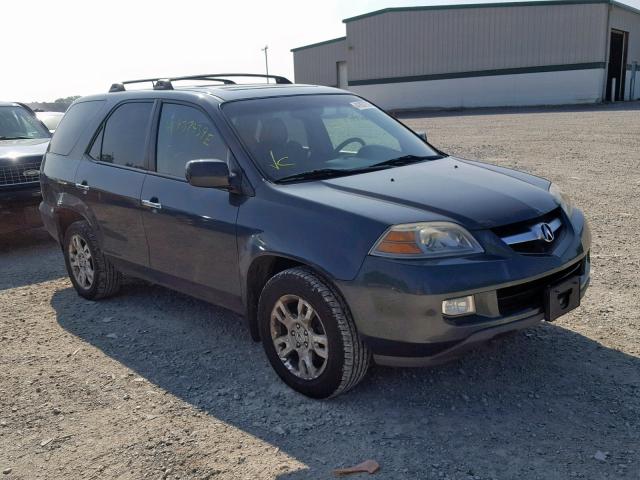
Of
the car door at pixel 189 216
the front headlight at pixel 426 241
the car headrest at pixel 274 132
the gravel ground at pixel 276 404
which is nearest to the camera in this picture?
the gravel ground at pixel 276 404

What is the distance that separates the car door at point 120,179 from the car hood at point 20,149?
275 centimetres

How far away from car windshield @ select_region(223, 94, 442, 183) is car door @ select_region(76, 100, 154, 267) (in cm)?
98

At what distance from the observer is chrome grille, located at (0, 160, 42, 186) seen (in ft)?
24.5

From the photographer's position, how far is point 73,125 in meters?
5.70

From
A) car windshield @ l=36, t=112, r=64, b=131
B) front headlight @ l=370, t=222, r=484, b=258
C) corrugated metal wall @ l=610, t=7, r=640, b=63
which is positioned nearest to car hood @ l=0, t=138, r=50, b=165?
car windshield @ l=36, t=112, r=64, b=131

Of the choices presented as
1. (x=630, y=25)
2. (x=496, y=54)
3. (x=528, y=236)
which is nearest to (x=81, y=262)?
(x=528, y=236)

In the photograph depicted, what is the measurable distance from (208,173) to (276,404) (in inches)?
56.3

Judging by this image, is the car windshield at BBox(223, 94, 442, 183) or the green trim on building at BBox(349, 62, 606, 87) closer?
the car windshield at BBox(223, 94, 442, 183)

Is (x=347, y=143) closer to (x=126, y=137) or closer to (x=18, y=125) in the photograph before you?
(x=126, y=137)

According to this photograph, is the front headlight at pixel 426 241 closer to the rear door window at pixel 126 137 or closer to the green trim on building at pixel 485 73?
the rear door window at pixel 126 137

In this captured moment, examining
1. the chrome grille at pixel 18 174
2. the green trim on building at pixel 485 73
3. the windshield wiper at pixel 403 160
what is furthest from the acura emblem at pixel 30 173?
the green trim on building at pixel 485 73

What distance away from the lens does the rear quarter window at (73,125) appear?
18.1 feet

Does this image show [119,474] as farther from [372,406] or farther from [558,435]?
[558,435]

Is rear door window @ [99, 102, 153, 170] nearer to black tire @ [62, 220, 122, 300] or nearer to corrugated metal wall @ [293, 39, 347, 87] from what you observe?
black tire @ [62, 220, 122, 300]
